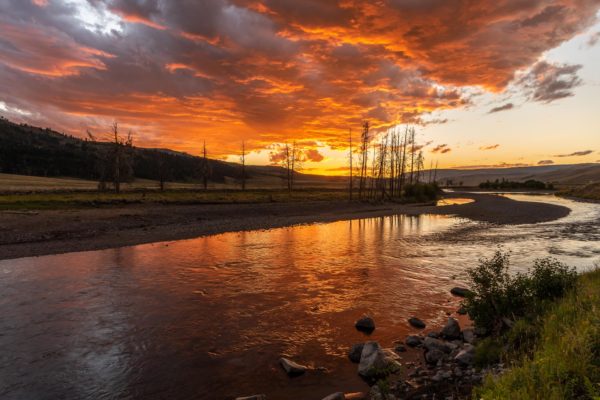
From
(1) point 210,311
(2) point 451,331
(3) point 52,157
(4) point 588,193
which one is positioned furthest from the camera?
(3) point 52,157

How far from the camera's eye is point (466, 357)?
29.8ft

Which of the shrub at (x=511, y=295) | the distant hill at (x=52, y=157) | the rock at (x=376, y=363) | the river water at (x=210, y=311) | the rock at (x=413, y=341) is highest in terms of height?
the distant hill at (x=52, y=157)

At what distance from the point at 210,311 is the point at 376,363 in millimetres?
7598

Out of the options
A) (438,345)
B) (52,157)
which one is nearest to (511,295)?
(438,345)

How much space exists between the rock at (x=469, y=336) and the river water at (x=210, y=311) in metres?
1.59

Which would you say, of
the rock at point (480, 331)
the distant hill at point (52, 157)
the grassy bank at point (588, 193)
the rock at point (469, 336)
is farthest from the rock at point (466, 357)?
the distant hill at point (52, 157)

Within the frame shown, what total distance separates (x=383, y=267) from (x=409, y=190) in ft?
248

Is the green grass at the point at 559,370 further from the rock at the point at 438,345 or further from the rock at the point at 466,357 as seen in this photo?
the rock at the point at 438,345

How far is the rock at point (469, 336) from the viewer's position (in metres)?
10.4

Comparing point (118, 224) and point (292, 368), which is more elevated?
point (118, 224)

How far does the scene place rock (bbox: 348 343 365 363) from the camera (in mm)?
9984

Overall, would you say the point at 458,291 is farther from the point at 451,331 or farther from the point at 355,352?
the point at 355,352

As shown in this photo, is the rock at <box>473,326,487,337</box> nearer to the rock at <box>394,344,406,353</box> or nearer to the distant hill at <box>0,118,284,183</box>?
the rock at <box>394,344,406,353</box>

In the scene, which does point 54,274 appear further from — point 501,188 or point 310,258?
point 501,188
